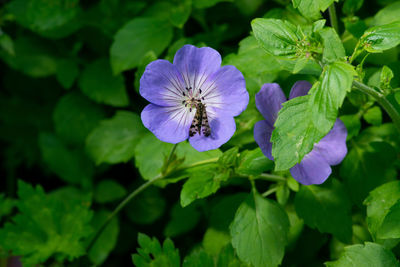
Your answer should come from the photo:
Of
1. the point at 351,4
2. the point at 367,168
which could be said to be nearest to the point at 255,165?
the point at 367,168

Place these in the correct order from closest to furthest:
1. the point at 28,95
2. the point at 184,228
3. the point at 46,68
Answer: the point at 184,228 → the point at 46,68 → the point at 28,95

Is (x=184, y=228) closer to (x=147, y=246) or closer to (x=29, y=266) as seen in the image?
(x=147, y=246)

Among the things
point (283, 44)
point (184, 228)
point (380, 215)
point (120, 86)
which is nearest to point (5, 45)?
point (120, 86)

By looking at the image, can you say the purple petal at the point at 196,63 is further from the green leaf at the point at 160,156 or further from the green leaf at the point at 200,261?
the green leaf at the point at 200,261

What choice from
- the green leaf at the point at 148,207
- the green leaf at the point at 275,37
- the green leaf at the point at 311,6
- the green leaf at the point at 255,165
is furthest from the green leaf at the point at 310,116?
the green leaf at the point at 148,207

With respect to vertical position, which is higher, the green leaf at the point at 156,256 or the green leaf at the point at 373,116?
the green leaf at the point at 373,116

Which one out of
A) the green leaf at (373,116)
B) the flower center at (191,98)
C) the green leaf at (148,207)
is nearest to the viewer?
the flower center at (191,98)
